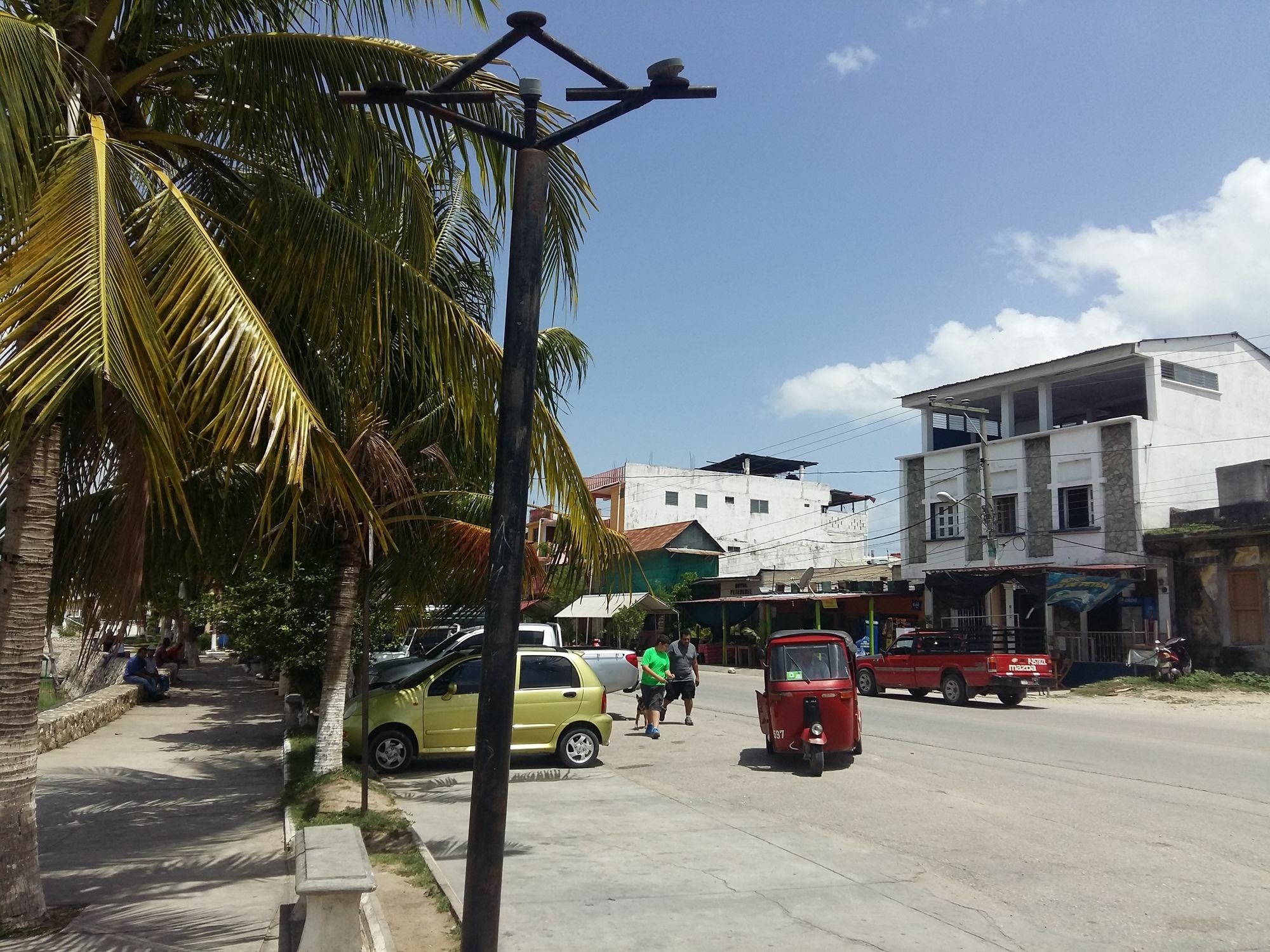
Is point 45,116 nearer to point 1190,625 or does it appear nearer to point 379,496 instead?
point 379,496

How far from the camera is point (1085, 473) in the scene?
33.5 meters

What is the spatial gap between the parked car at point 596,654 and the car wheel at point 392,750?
5.94 meters

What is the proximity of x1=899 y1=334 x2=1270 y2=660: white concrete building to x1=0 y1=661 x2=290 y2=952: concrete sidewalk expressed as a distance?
22.8m

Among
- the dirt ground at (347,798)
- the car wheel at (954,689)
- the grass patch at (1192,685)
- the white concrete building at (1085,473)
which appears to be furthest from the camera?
the white concrete building at (1085,473)

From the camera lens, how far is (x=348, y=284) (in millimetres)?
6840

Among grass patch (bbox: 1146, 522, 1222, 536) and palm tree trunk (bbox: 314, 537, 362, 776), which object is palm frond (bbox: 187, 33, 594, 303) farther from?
grass patch (bbox: 1146, 522, 1222, 536)

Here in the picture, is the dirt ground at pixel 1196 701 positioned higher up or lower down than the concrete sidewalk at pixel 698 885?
higher up

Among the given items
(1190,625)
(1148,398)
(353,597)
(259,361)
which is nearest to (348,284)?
(259,361)

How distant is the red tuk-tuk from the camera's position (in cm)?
1331

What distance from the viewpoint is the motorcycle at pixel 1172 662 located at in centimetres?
2792

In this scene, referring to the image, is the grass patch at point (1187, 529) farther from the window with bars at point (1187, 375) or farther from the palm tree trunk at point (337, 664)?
the palm tree trunk at point (337, 664)

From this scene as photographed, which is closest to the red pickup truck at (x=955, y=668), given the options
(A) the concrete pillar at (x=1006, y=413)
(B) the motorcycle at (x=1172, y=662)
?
(B) the motorcycle at (x=1172, y=662)

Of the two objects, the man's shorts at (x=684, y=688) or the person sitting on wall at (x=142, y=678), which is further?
the person sitting on wall at (x=142, y=678)

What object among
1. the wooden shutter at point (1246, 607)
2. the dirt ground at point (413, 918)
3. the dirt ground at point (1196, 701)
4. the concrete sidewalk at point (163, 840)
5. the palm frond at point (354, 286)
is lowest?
the concrete sidewalk at point (163, 840)
